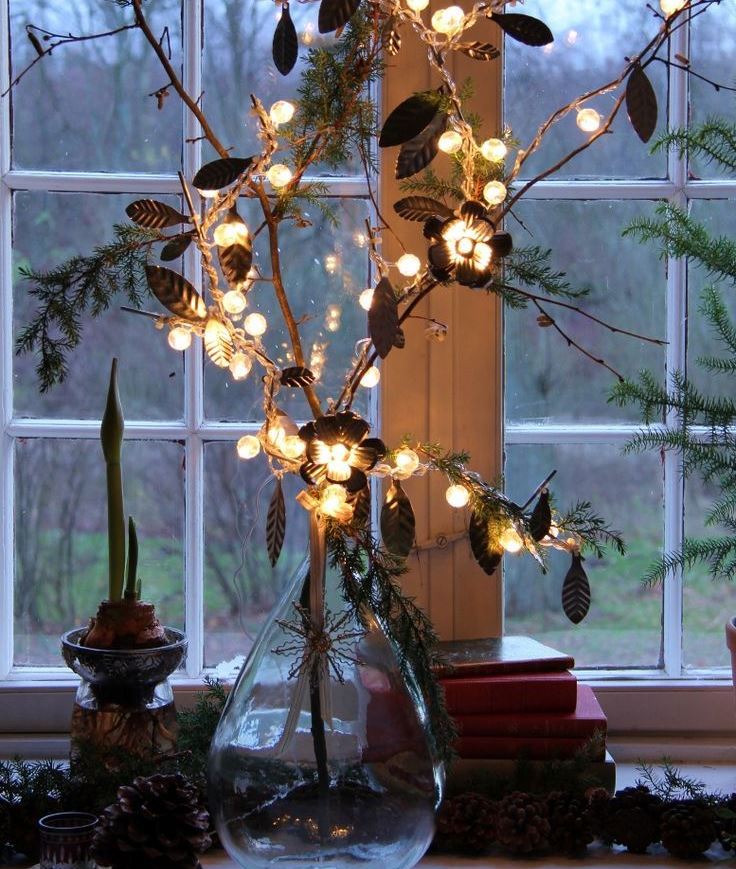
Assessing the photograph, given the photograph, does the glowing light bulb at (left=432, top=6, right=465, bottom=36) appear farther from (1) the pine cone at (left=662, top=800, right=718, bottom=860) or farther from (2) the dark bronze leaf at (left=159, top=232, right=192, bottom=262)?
(1) the pine cone at (left=662, top=800, right=718, bottom=860)

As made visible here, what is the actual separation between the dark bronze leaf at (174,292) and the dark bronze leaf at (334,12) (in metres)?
0.23

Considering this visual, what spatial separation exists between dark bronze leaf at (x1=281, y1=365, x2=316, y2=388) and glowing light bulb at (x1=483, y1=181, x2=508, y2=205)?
0.22 meters

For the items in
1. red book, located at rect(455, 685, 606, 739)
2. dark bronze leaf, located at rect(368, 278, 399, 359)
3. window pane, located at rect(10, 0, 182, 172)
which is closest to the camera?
dark bronze leaf, located at rect(368, 278, 399, 359)

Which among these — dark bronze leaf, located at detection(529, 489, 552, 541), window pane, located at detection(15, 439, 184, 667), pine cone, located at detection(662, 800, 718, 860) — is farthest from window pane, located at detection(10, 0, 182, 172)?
pine cone, located at detection(662, 800, 718, 860)

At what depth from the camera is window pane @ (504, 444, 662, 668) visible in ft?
4.76

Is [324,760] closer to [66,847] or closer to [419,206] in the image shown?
[66,847]

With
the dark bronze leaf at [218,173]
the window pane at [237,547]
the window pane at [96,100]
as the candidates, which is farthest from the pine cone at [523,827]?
the window pane at [96,100]

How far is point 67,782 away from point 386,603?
0.39m

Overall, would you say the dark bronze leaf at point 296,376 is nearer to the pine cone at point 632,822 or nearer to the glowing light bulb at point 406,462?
the glowing light bulb at point 406,462

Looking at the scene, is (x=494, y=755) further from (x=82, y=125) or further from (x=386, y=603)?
(x=82, y=125)

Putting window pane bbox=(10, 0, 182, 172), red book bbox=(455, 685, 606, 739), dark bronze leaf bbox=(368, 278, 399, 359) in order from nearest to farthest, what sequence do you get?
dark bronze leaf bbox=(368, 278, 399, 359), red book bbox=(455, 685, 606, 739), window pane bbox=(10, 0, 182, 172)

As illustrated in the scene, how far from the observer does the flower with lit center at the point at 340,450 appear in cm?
95

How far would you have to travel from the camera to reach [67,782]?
3.80 ft

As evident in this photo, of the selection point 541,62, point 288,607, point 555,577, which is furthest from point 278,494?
point 541,62
